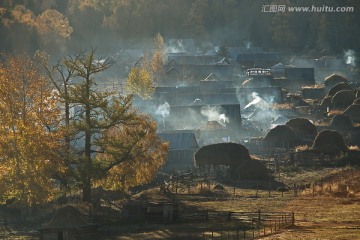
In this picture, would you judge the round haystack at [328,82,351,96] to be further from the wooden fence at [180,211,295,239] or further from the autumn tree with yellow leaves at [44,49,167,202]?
the wooden fence at [180,211,295,239]

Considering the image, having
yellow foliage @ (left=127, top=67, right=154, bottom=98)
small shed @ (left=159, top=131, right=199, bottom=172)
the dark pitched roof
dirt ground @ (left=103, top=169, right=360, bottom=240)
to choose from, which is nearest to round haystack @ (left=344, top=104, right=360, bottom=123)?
yellow foliage @ (left=127, top=67, right=154, bottom=98)

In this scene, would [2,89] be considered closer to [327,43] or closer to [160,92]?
[160,92]

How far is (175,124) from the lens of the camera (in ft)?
309

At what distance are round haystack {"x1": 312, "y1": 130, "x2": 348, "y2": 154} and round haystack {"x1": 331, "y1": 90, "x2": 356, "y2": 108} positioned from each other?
30284 mm

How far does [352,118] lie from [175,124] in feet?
62.4

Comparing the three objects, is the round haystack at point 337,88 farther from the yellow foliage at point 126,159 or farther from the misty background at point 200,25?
the yellow foliage at point 126,159

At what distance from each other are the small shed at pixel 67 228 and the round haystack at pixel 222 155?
80.4 feet

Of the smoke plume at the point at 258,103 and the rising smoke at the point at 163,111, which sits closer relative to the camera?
the rising smoke at the point at 163,111

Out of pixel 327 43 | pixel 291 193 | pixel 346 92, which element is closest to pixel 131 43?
pixel 327 43

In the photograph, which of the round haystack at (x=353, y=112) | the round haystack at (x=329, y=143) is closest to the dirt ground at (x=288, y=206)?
the round haystack at (x=329, y=143)

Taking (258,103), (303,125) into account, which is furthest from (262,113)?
(303,125)

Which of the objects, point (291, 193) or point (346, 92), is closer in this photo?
point (291, 193)

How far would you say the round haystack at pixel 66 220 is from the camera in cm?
4300

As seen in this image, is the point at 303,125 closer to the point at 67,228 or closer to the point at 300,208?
the point at 300,208
